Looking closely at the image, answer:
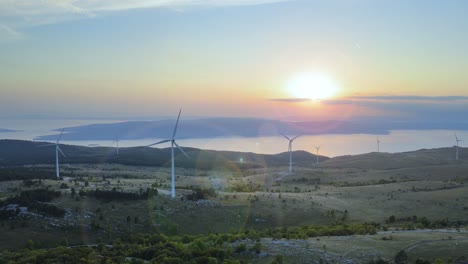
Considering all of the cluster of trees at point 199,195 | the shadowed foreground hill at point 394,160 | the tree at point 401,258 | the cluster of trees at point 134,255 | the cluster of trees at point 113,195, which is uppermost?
the shadowed foreground hill at point 394,160

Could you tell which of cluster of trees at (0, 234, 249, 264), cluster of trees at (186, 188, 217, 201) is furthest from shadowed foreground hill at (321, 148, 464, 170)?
cluster of trees at (0, 234, 249, 264)

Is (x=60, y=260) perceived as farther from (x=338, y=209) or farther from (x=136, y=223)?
(x=338, y=209)

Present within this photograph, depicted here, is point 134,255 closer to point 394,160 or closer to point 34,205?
point 34,205

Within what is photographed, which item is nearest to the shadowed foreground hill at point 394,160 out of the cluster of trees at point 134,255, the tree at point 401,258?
the tree at point 401,258

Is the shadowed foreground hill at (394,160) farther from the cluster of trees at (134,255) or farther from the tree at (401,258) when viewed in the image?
the cluster of trees at (134,255)

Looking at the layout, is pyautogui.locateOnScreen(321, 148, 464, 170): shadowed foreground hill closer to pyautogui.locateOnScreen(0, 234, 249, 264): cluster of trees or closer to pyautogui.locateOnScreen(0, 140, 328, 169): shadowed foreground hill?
pyautogui.locateOnScreen(0, 140, 328, 169): shadowed foreground hill

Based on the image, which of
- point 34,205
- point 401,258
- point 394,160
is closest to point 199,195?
point 34,205

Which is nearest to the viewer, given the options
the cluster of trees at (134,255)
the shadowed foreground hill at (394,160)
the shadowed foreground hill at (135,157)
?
the cluster of trees at (134,255)
